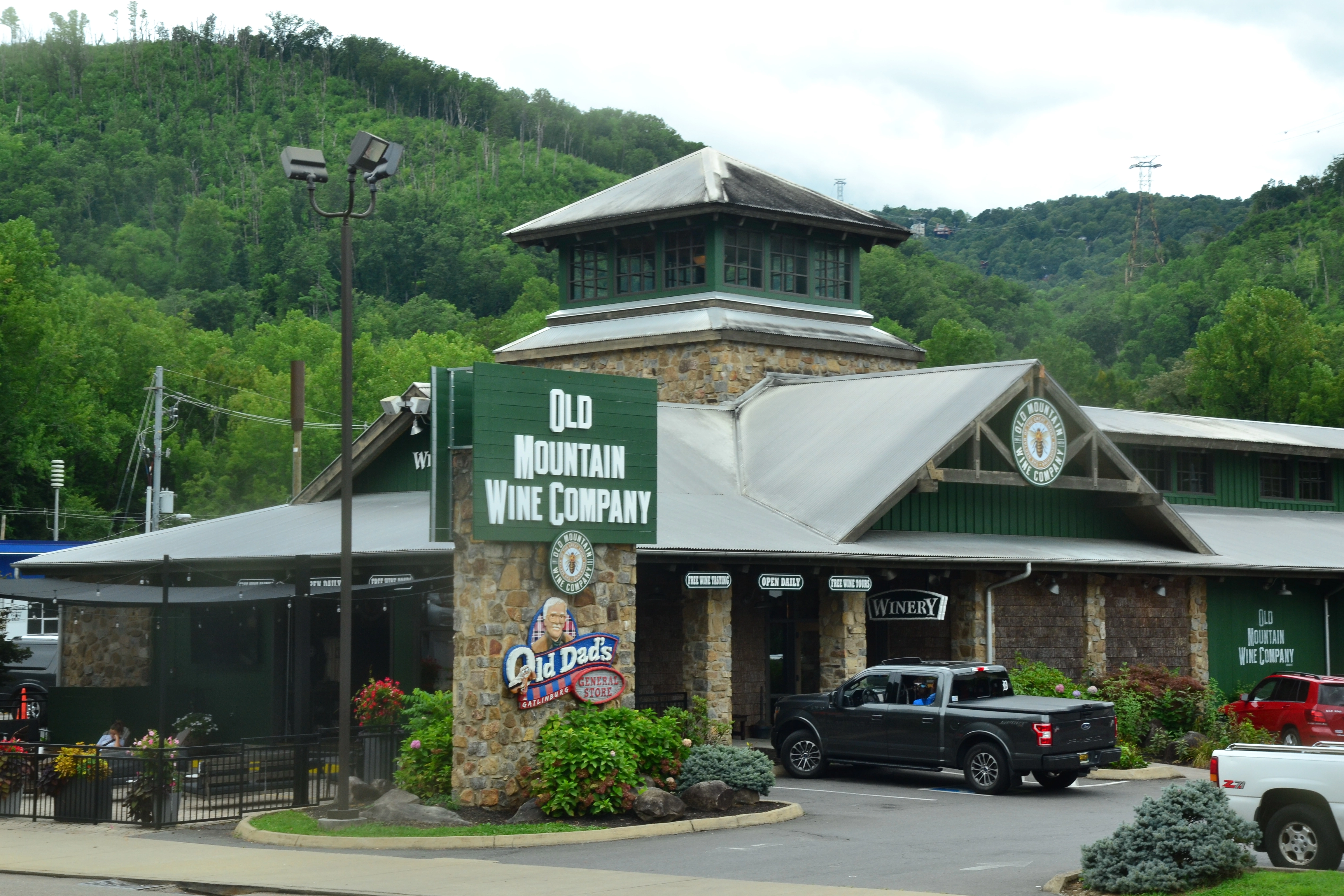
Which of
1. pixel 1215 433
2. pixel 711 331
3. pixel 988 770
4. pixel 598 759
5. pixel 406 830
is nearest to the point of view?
pixel 406 830

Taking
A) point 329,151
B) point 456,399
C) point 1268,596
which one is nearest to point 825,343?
point 1268,596

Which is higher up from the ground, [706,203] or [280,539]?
[706,203]

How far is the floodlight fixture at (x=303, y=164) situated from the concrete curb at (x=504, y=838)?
7.65 m

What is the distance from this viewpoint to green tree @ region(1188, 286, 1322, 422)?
2894 inches

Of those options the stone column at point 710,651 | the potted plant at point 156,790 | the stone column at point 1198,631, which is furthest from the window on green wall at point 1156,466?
the potted plant at point 156,790

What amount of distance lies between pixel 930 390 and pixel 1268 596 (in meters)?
9.68

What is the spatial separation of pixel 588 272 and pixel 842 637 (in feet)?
45.4

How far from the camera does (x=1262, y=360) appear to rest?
244 ft

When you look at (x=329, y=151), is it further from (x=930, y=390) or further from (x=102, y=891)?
(x=102, y=891)

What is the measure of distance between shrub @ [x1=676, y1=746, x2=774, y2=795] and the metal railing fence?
402cm

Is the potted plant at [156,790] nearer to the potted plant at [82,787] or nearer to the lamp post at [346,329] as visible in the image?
the potted plant at [82,787]

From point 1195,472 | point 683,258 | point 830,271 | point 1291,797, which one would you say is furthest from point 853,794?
point 1195,472

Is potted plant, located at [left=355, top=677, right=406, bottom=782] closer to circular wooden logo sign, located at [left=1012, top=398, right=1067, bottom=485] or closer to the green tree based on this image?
circular wooden logo sign, located at [left=1012, top=398, right=1067, bottom=485]

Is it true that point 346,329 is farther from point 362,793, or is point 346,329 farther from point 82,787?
point 82,787
